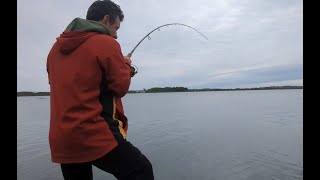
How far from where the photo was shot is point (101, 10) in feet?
9.48

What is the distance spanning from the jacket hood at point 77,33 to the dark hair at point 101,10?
10.1 inches

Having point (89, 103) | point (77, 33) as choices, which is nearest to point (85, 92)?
point (89, 103)

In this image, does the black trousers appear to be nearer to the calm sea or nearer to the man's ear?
the man's ear

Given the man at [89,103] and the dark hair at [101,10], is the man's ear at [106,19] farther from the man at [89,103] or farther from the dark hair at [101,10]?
the man at [89,103]

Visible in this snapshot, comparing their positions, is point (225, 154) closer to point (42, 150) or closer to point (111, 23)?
point (42, 150)

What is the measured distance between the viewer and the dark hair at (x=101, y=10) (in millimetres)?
2891

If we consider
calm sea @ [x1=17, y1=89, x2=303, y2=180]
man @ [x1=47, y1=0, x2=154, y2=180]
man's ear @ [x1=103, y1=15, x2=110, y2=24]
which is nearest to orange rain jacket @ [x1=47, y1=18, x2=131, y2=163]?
man @ [x1=47, y1=0, x2=154, y2=180]

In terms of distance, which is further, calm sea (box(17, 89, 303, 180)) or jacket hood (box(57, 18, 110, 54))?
calm sea (box(17, 89, 303, 180))

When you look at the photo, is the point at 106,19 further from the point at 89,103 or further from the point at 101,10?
the point at 89,103

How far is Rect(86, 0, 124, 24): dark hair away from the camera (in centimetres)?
289

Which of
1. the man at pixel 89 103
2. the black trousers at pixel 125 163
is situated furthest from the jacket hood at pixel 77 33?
the black trousers at pixel 125 163

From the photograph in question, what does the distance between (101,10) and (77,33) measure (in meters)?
0.42

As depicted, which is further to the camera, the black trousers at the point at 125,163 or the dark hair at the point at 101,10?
the dark hair at the point at 101,10
